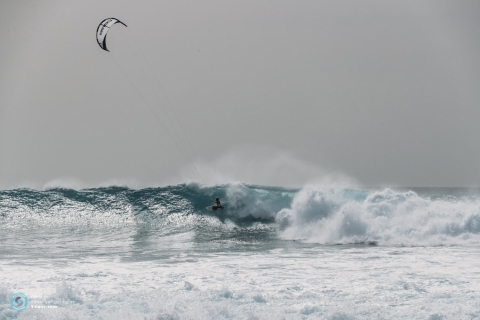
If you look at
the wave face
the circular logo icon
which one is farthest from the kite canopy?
the circular logo icon

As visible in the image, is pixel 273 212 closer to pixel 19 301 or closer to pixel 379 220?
pixel 379 220

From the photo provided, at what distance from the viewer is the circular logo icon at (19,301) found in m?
7.28

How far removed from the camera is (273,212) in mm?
20188

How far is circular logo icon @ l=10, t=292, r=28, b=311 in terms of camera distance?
7281 millimetres

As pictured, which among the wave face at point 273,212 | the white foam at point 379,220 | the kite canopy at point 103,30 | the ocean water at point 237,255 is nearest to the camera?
the ocean water at point 237,255

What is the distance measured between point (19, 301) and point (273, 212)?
1354cm

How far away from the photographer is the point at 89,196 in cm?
2308

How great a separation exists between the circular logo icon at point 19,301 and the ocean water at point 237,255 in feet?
0.23

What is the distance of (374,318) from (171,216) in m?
13.6

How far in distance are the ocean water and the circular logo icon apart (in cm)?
7

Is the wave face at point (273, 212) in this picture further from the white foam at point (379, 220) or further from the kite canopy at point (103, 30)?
the kite canopy at point (103, 30)

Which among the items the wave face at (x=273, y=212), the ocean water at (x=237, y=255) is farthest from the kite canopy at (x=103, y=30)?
the wave face at (x=273, y=212)

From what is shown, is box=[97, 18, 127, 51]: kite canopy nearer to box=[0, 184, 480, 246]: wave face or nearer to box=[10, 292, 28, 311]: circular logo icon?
box=[0, 184, 480, 246]: wave face

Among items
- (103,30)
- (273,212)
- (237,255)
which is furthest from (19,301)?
(273,212)
